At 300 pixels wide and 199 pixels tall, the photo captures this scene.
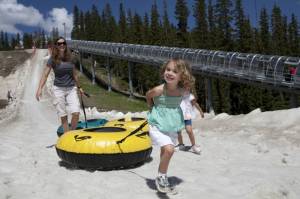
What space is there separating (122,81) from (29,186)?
7168cm

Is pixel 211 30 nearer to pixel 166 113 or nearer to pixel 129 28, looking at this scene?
pixel 129 28

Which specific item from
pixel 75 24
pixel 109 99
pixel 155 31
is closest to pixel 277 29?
pixel 155 31

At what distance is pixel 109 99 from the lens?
45469 millimetres

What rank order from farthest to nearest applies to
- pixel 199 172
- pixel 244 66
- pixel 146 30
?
pixel 146 30, pixel 244 66, pixel 199 172

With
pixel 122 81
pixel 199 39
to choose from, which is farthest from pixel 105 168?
pixel 122 81

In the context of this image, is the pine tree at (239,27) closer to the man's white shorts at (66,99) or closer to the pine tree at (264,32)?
the pine tree at (264,32)

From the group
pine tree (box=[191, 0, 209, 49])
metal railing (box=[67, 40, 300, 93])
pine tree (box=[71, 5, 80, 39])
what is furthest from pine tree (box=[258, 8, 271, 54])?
pine tree (box=[71, 5, 80, 39])

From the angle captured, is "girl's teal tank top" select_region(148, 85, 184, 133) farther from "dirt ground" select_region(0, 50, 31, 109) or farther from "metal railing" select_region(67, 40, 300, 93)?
"dirt ground" select_region(0, 50, 31, 109)

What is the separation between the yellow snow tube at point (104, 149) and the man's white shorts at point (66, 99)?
1233 millimetres

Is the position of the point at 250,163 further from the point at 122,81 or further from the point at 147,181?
the point at 122,81

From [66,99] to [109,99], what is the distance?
122 ft

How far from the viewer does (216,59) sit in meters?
31.1

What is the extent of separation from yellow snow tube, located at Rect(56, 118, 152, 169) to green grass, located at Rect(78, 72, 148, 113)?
1229 inches

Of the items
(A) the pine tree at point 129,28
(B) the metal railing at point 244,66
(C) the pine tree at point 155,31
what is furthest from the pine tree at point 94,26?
(B) the metal railing at point 244,66
